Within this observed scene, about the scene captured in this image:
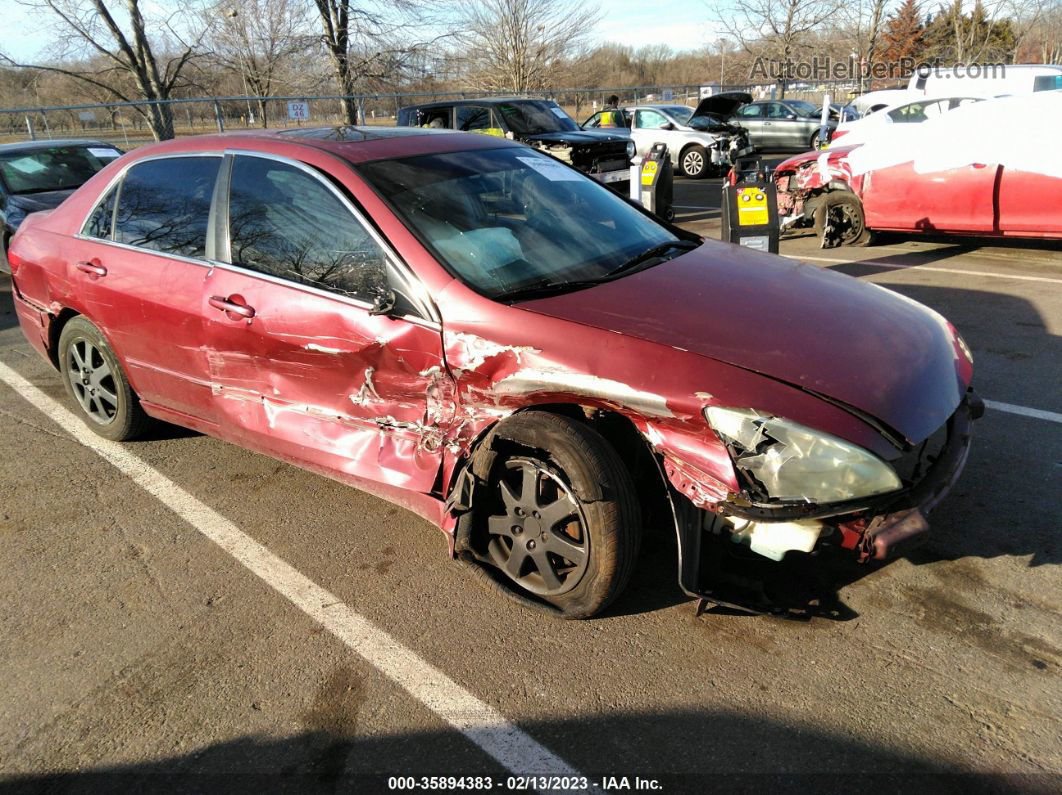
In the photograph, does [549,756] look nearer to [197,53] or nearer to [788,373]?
[788,373]

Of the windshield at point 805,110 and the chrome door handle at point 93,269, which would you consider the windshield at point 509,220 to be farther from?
the windshield at point 805,110

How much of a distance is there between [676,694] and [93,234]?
12.7 feet

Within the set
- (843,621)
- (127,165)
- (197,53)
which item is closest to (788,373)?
(843,621)

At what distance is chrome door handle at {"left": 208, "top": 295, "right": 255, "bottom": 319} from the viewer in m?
3.38

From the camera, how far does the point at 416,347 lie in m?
2.95

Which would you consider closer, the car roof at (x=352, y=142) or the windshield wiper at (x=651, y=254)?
the windshield wiper at (x=651, y=254)

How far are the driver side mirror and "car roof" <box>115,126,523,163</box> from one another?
731 mm

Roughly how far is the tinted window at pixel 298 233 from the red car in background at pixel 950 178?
7.22m

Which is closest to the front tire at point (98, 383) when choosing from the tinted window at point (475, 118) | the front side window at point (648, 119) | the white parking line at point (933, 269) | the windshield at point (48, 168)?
the white parking line at point (933, 269)

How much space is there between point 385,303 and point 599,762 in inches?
69.6

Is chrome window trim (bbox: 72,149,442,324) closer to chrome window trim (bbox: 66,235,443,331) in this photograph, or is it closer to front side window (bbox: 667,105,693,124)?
chrome window trim (bbox: 66,235,443,331)

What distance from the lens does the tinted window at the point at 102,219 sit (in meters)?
4.22

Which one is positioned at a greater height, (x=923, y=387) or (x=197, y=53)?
(x=197, y=53)

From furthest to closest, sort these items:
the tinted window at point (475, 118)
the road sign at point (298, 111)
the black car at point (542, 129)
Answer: the road sign at point (298, 111) < the tinted window at point (475, 118) < the black car at point (542, 129)
